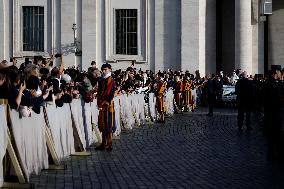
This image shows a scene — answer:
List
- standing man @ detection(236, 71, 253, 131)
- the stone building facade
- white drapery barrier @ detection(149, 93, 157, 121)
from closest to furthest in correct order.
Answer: standing man @ detection(236, 71, 253, 131) < white drapery barrier @ detection(149, 93, 157, 121) < the stone building facade

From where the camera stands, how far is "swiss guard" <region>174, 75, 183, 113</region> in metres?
33.0

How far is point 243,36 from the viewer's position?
4475cm

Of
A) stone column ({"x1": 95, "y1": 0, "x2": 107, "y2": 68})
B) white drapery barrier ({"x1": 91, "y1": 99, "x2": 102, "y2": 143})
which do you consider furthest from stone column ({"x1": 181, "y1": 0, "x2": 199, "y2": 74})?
white drapery barrier ({"x1": 91, "y1": 99, "x2": 102, "y2": 143})

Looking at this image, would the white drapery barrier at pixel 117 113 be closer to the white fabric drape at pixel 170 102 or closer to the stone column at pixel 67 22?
the white fabric drape at pixel 170 102

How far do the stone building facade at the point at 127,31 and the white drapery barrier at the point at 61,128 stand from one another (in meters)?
29.0

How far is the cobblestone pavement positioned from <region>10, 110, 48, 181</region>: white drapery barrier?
256 mm

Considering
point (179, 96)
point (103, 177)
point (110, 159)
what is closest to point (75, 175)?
point (103, 177)

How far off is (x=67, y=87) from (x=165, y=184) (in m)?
5.11

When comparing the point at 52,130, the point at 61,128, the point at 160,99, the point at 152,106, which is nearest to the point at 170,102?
the point at 160,99

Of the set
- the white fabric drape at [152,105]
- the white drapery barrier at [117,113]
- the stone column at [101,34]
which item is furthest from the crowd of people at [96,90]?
the stone column at [101,34]

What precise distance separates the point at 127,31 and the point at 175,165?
31.4 meters

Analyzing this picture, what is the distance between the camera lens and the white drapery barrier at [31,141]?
37.1ft

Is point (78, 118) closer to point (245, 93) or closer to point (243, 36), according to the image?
point (245, 93)

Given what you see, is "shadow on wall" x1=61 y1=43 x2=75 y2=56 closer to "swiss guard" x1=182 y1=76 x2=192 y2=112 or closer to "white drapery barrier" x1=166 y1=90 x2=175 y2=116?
"swiss guard" x1=182 y1=76 x2=192 y2=112
